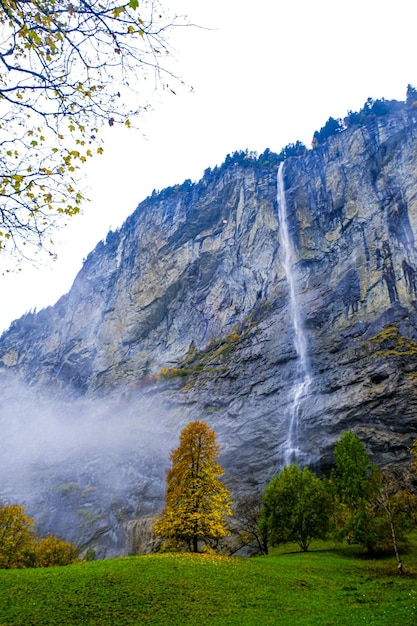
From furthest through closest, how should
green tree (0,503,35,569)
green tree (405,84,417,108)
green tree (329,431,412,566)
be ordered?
green tree (405,84,417,108) < green tree (0,503,35,569) < green tree (329,431,412,566)

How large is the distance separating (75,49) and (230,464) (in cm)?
5118

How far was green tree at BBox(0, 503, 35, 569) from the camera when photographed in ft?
97.6

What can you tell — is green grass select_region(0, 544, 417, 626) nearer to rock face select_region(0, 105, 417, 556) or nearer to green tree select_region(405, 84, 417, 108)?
rock face select_region(0, 105, 417, 556)

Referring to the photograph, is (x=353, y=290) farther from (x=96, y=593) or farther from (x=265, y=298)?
(x=96, y=593)

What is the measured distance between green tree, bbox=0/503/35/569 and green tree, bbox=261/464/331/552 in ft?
61.8

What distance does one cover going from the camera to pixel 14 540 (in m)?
30.6

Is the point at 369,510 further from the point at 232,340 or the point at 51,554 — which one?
the point at 232,340

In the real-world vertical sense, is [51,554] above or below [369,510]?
below

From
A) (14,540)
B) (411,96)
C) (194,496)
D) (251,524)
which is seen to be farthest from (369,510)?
(411,96)

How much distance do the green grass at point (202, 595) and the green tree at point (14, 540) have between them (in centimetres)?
1712

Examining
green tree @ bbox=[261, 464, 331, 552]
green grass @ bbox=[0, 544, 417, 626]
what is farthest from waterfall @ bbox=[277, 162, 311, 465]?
green grass @ bbox=[0, 544, 417, 626]

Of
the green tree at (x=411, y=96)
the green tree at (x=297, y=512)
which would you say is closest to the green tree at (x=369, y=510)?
the green tree at (x=297, y=512)

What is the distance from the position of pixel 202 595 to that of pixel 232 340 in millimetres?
63543

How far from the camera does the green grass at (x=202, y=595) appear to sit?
35.3 feet
